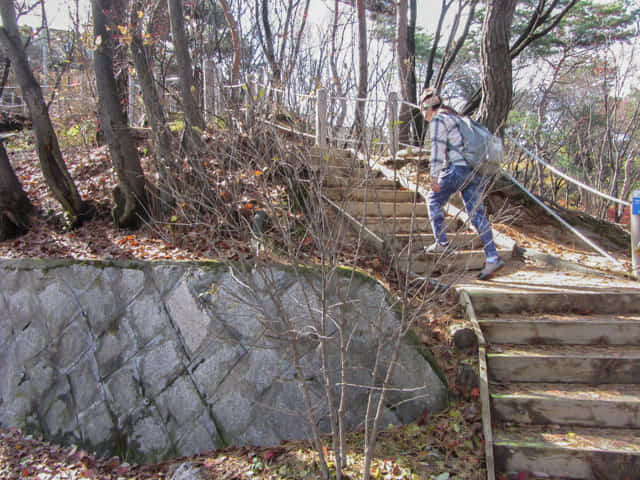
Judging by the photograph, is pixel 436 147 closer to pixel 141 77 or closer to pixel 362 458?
pixel 362 458

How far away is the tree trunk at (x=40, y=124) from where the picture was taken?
18.7ft

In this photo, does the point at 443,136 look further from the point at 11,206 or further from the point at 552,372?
the point at 11,206

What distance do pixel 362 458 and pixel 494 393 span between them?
3.72 ft

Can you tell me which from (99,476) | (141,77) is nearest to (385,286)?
(99,476)

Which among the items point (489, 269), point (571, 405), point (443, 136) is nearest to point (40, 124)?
point (443, 136)

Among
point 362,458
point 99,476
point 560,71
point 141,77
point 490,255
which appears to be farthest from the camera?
point 560,71

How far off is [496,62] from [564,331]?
14.5 ft

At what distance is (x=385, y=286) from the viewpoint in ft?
13.1

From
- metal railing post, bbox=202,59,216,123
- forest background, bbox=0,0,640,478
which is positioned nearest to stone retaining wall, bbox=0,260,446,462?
forest background, bbox=0,0,640,478

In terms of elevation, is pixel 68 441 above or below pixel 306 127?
below

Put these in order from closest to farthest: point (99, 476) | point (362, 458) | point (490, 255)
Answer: point (362, 458) → point (99, 476) → point (490, 255)

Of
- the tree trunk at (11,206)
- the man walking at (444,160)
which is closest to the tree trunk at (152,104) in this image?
the tree trunk at (11,206)

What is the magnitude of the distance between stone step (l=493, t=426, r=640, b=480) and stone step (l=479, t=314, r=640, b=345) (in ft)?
2.65

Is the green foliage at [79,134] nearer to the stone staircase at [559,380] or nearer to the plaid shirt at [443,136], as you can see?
the plaid shirt at [443,136]
